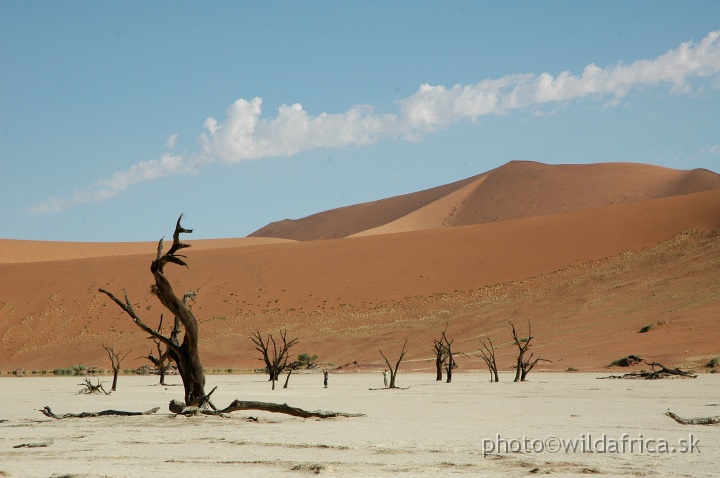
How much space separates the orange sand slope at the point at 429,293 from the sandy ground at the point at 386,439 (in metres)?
16.8

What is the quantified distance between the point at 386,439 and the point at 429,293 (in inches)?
1753

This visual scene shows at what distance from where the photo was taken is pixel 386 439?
477 inches

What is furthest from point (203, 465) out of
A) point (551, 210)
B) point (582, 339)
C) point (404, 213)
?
point (404, 213)

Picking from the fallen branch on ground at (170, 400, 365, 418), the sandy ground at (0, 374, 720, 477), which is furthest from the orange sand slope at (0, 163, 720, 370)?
the fallen branch on ground at (170, 400, 365, 418)

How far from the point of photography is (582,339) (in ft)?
135

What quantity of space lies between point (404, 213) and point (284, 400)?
103911 millimetres

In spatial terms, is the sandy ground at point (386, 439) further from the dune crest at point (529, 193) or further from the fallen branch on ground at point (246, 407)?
the dune crest at point (529, 193)

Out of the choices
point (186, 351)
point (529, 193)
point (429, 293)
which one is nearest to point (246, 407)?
point (186, 351)

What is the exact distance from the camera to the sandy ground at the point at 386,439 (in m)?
9.32

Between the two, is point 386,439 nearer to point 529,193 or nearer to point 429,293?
point 429,293

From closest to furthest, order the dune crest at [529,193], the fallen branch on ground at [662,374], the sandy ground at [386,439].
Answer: the sandy ground at [386,439] → the fallen branch on ground at [662,374] → the dune crest at [529,193]

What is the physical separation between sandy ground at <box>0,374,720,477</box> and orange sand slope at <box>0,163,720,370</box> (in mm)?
16834

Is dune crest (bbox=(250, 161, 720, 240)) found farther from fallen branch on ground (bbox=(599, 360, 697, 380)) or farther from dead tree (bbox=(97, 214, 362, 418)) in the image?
dead tree (bbox=(97, 214, 362, 418))

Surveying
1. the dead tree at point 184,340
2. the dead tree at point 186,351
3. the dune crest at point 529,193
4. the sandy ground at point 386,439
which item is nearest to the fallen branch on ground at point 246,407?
the dead tree at point 186,351
